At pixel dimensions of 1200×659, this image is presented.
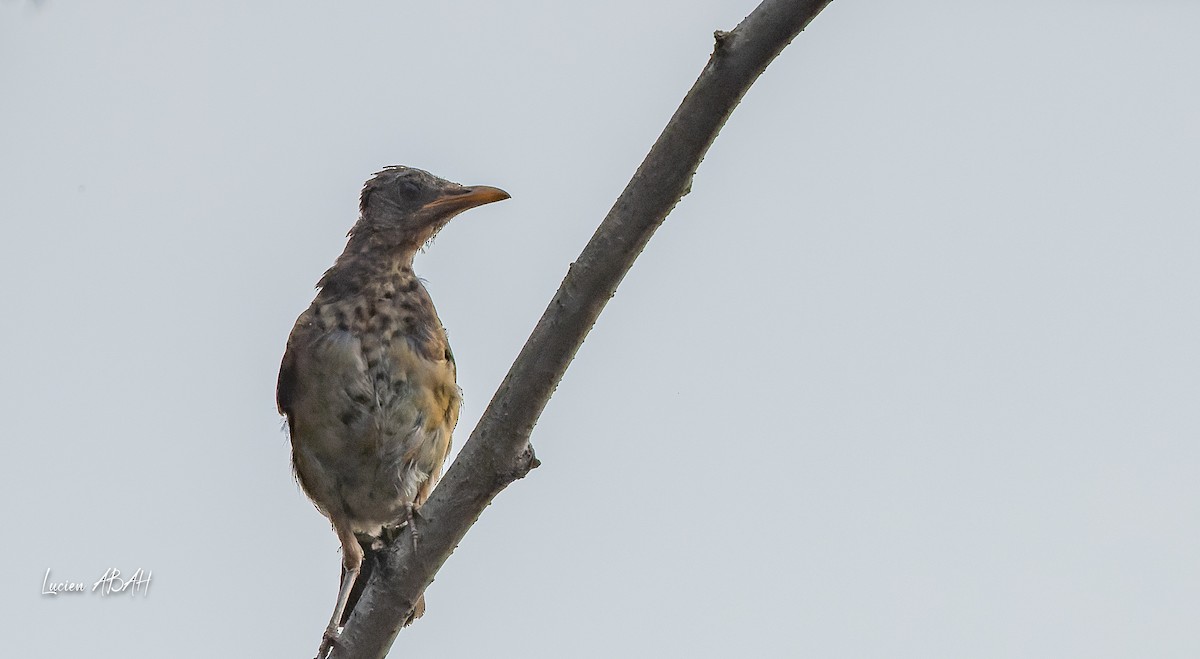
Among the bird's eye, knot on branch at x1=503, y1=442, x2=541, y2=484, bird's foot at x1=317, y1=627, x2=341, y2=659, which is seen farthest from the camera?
the bird's eye

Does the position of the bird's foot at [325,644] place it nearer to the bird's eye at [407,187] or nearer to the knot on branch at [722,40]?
the bird's eye at [407,187]

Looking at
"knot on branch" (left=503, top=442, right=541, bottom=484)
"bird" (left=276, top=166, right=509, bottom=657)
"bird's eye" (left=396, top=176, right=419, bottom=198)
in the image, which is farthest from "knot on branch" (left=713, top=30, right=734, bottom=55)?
"bird's eye" (left=396, top=176, right=419, bottom=198)

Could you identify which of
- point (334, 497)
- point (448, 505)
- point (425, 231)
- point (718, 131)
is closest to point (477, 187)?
point (425, 231)

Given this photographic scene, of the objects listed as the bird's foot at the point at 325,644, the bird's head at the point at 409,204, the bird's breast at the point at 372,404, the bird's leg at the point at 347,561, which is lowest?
the bird's foot at the point at 325,644

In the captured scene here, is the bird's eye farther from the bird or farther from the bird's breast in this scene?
the bird's breast

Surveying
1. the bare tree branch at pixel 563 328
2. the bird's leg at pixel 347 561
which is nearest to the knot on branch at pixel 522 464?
the bare tree branch at pixel 563 328

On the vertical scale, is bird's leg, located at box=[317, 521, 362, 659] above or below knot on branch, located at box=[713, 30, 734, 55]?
below
